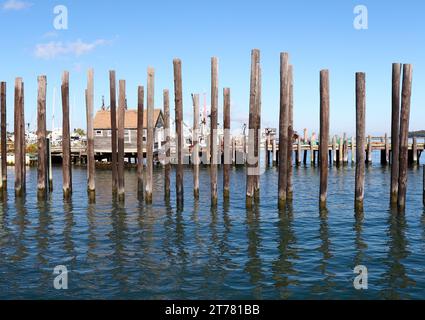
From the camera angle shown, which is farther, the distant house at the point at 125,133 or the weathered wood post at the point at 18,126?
the distant house at the point at 125,133

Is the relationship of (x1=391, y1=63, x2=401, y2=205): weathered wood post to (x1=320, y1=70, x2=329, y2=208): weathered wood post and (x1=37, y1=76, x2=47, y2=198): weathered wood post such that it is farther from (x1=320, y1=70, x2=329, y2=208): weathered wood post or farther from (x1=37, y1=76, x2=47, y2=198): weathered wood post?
(x1=37, y1=76, x2=47, y2=198): weathered wood post

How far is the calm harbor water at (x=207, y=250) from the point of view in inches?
364

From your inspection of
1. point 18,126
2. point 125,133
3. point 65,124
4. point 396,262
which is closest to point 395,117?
point 396,262

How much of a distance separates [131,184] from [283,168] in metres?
15.4

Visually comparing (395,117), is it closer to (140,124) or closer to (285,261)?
(285,261)

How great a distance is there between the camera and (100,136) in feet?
146

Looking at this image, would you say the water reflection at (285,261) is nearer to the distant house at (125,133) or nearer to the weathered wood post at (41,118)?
the weathered wood post at (41,118)

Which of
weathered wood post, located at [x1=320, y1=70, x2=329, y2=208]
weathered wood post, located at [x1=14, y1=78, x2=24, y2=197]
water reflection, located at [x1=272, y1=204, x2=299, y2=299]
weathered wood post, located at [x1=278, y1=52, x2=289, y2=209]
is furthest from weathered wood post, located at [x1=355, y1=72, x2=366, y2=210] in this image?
weathered wood post, located at [x1=14, y1=78, x2=24, y2=197]

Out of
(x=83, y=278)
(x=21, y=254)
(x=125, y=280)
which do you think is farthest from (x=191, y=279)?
(x=21, y=254)

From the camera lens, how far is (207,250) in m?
12.1

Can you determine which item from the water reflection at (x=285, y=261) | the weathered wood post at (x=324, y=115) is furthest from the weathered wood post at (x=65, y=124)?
the weathered wood post at (x=324, y=115)

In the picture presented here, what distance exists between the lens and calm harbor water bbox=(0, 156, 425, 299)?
30.3ft

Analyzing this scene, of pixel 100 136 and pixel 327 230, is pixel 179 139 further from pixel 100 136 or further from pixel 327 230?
pixel 100 136
